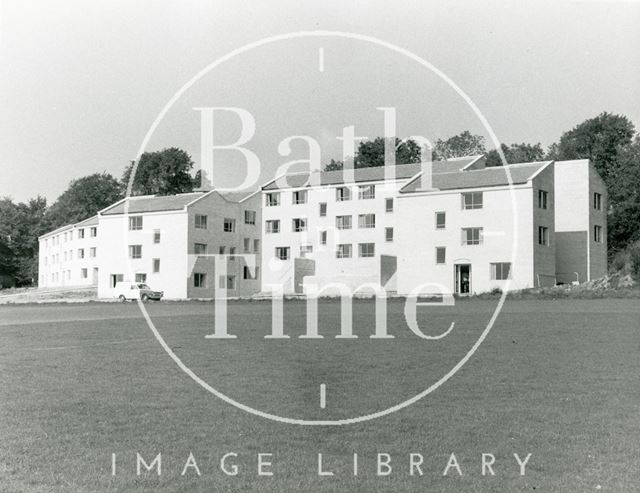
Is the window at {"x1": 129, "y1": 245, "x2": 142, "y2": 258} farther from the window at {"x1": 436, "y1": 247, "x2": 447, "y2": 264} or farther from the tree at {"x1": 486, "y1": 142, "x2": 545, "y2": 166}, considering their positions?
the tree at {"x1": 486, "y1": 142, "x2": 545, "y2": 166}

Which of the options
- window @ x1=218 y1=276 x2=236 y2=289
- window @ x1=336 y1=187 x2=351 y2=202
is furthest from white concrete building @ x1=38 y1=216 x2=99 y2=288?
window @ x1=336 y1=187 x2=351 y2=202

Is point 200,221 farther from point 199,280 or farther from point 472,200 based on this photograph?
point 472,200

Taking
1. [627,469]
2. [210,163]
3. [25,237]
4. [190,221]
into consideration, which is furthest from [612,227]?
[627,469]

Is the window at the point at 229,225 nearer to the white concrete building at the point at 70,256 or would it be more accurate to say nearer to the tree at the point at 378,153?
the white concrete building at the point at 70,256

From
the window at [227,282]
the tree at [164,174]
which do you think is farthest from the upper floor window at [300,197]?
the tree at [164,174]

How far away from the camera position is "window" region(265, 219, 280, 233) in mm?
70438

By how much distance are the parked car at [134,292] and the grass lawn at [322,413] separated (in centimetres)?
3978

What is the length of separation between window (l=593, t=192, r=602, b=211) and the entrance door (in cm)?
1354

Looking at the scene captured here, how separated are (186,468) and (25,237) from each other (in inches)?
1155

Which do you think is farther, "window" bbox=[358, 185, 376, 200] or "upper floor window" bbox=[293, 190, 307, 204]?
"upper floor window" bbox=[293, 190, 307, 204]

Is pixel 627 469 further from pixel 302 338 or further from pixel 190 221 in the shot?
pixel 190 221

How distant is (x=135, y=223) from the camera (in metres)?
63.4

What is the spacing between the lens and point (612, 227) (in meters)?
70.9

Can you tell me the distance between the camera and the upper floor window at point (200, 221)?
61.8 m
